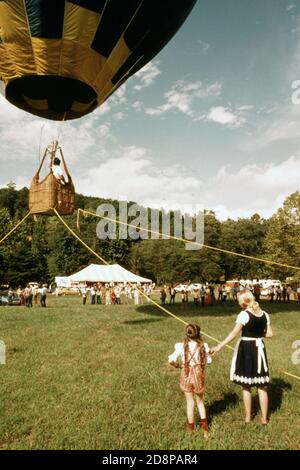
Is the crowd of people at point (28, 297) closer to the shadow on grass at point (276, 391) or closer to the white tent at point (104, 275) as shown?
the white tent at point (104, 275)

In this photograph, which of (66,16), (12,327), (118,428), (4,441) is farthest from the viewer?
(12,327)

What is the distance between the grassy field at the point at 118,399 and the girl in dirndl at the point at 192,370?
26cm

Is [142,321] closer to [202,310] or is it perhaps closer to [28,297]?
[202,310]

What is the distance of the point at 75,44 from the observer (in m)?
7.25

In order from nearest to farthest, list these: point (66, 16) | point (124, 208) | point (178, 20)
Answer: point (66, 16)
point (178, 20)
point (124, 208)

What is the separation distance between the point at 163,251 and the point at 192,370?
55.3m

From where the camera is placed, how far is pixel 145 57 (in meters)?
8.58

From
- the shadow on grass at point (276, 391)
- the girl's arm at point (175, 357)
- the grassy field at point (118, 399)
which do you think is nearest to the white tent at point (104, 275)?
the grassy field at point (118, 399)

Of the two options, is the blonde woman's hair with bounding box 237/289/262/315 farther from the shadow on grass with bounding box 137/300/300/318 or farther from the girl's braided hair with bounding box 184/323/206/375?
the shadow on grass with bounding box 137/300/300/318

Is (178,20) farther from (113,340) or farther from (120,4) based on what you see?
(113,340)

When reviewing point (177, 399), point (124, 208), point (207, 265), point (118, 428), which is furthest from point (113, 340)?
point (124, 208)

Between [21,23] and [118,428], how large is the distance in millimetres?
6738

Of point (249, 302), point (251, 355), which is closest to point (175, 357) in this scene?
point (251, 355)

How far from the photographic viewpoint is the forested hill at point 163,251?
37.2 meters
